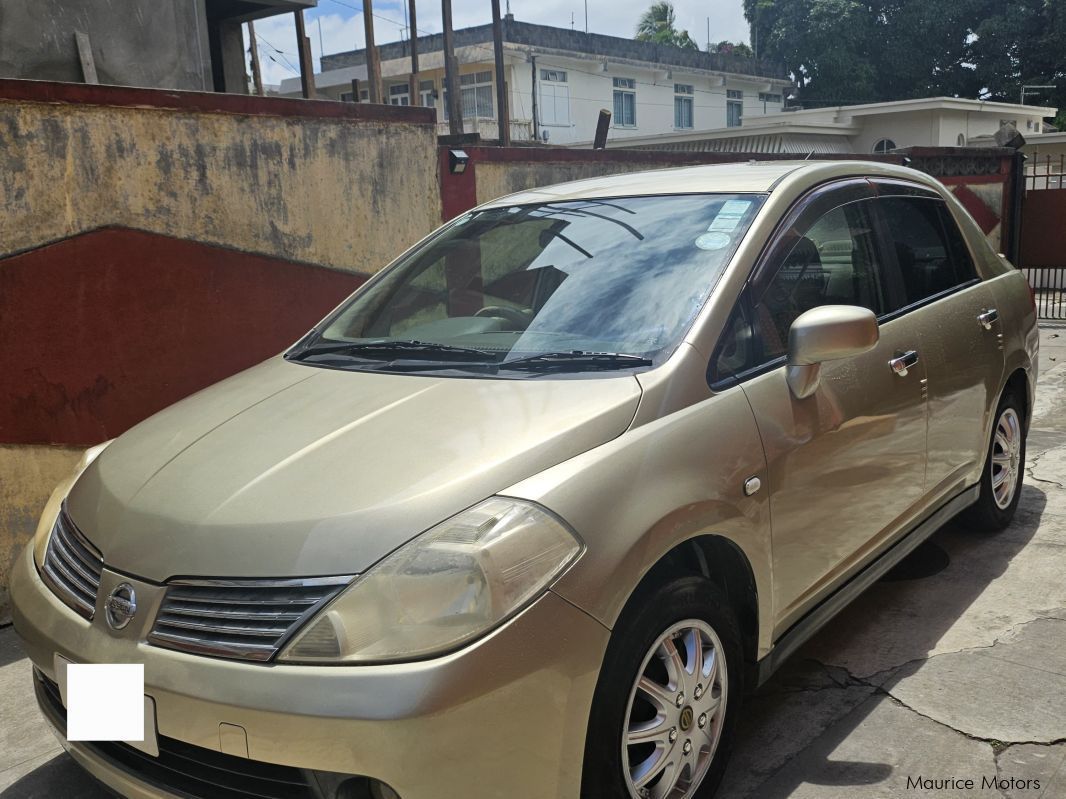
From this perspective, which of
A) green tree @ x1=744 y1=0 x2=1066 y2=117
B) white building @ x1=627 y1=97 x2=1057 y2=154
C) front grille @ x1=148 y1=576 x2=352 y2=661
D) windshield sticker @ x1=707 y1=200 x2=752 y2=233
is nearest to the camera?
front grille @ x1=148 y1=576 x2=352 y2=661

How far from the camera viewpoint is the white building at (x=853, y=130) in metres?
27.5

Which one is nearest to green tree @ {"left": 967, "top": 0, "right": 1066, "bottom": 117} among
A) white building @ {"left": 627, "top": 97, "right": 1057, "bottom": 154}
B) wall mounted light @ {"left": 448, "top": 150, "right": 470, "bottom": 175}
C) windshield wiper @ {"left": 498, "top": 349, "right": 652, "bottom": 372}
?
white building @ {"left": 627, "top": 97, "right": 1057, "bottom": 154}

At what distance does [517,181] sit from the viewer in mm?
7160

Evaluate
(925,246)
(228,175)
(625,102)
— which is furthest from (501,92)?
(625,102)

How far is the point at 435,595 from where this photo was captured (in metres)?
1.93

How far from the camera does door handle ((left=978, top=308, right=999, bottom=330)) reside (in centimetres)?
→ 405

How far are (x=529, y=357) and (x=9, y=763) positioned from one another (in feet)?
6.77

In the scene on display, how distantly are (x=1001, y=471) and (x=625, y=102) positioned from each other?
1391 inches

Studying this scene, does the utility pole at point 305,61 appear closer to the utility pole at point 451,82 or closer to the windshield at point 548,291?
the utility pole at point 451,82

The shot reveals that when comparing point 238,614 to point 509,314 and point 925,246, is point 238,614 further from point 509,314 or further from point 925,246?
point 925,246

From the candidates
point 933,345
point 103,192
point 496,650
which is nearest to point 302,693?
point 496,650

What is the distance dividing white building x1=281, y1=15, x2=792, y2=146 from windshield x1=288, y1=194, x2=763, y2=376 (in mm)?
27418

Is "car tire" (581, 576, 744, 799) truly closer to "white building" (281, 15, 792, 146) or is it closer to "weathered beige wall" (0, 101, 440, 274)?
"weathered beige wall" (0, 101, 440, 274)

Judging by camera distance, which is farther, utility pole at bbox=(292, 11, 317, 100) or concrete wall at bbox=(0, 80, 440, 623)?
utility pole at bbox=(292, 11, 317, 100)
